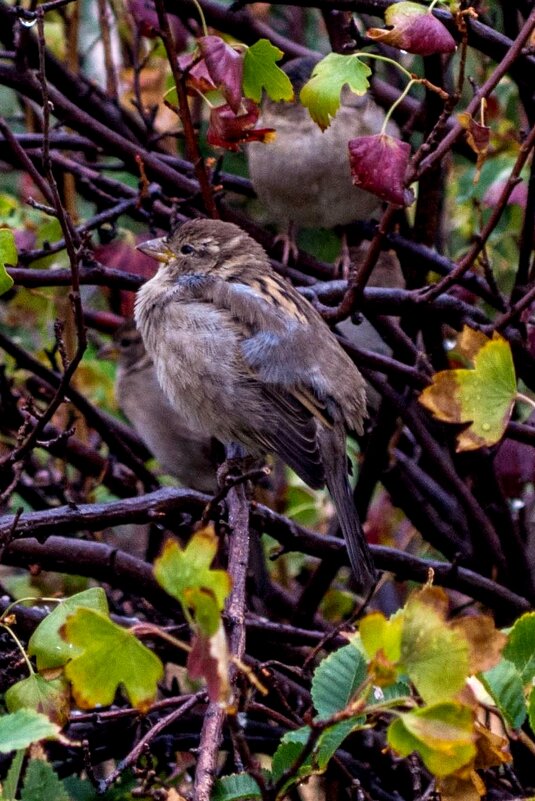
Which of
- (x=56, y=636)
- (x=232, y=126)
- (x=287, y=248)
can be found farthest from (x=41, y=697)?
(x=287, y=248)

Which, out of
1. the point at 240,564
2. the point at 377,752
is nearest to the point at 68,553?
the point at 240,564

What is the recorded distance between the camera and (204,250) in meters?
2.78

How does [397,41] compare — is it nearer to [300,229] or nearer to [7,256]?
[7,256]

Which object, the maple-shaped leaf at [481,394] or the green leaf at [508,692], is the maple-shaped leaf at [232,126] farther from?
the green leaf at [508,692]

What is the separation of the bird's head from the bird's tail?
1.71 feet

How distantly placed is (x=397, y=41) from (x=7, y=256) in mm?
662

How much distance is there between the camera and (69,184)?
10.9 ft

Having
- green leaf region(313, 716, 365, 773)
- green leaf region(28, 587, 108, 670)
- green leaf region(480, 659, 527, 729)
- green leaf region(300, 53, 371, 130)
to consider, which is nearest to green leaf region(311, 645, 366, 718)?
green leaf region(313, 716, 365, 773)

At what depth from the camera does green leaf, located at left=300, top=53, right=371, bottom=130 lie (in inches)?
72.1

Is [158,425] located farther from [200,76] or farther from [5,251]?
[5,251]

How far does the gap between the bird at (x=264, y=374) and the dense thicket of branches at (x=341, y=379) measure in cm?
7

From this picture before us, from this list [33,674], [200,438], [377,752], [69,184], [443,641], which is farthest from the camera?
[200,438]

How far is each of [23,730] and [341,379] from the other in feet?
5.32

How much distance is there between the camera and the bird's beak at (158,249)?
2.82 meters
